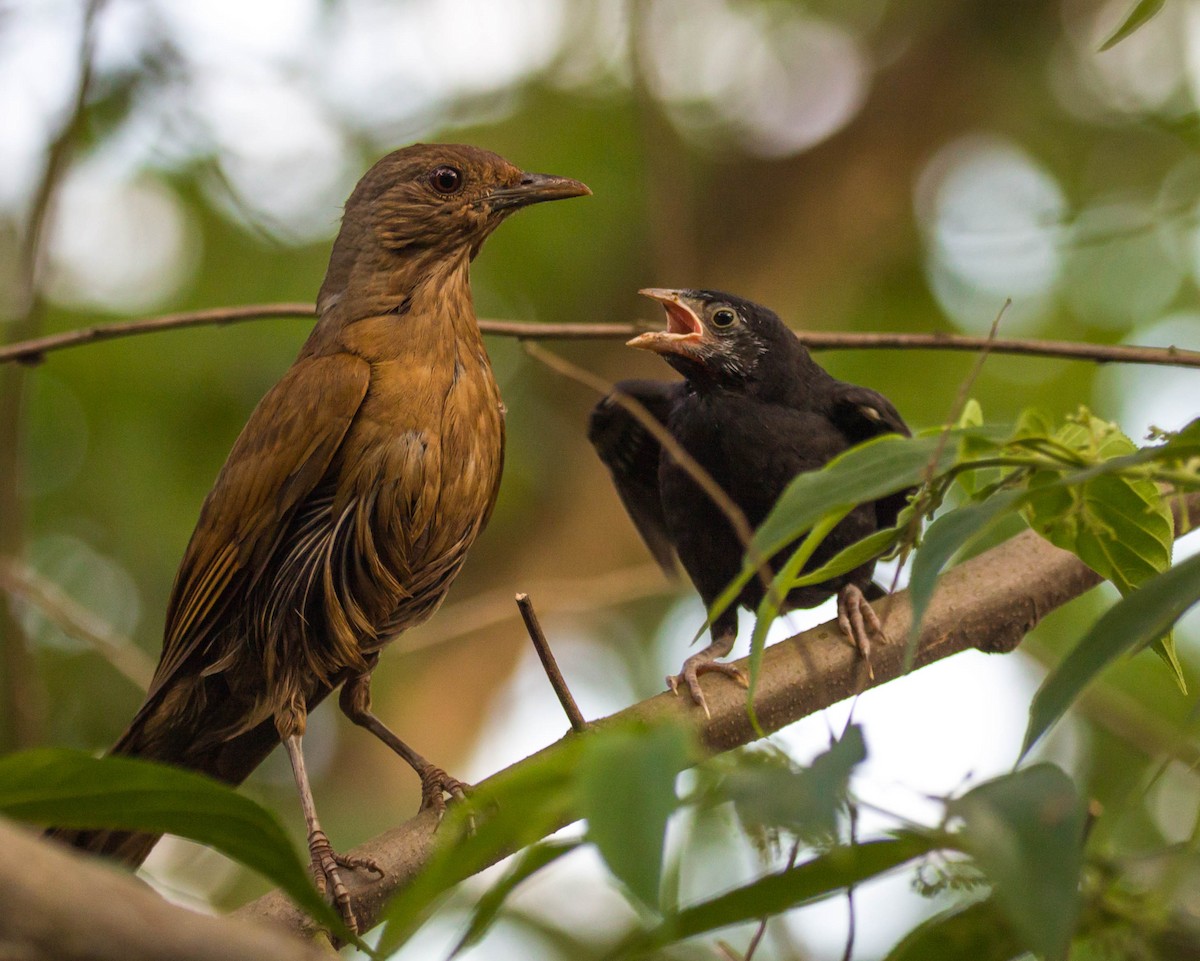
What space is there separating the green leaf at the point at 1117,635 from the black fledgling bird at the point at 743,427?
207 centimetres

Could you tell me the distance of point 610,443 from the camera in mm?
4371

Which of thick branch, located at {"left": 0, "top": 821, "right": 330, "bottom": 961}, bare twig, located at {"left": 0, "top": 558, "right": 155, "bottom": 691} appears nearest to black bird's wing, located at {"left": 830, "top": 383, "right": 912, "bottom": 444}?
bare twig, located at {"left": 0, "top": 558, "right": 155, "bottom": 691}

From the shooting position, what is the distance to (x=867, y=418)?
384 centimetres

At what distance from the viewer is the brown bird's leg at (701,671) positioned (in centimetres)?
289

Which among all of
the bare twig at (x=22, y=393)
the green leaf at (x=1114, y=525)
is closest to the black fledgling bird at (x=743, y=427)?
the green leaf at (x=1114, y=525)

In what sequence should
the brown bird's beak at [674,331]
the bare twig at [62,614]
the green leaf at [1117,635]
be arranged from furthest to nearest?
the bare twig at [62,614], the brown bird's beak at [674,331], the green leaf at [1117,635]

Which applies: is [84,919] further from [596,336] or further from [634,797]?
[596,336]

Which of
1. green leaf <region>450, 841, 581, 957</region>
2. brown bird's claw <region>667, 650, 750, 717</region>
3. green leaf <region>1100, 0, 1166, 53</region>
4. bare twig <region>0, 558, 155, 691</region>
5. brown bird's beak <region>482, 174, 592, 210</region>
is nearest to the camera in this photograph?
green leaf <region>450, 841, 581, 957</region>

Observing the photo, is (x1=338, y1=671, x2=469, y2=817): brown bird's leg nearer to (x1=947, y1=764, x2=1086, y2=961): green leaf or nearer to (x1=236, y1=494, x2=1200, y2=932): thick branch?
(x1=236, y1=494, x2=1200, y2=932): thick branch

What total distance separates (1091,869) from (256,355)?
5777 mm

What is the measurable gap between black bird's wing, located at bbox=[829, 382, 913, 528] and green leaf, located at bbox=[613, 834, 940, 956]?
7.99 ft

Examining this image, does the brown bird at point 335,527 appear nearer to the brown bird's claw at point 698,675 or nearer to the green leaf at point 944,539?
the brown bird's claw at point 698,675

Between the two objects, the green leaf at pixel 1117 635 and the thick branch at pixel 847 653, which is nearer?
the green leaf at pixel 1117 635

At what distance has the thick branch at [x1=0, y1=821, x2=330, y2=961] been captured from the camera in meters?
1.04
